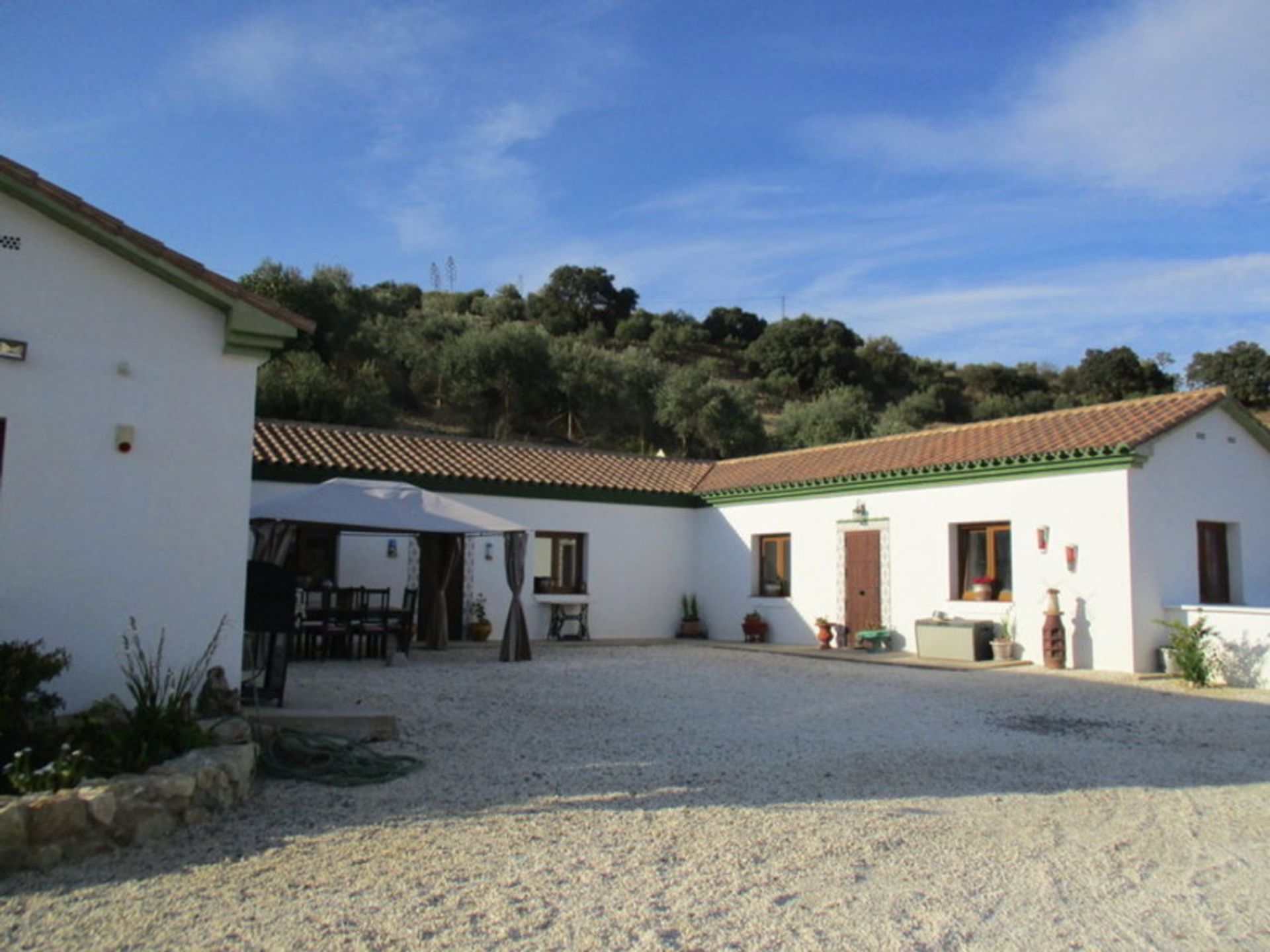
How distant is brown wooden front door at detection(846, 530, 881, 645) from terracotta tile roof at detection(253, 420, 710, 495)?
427cm

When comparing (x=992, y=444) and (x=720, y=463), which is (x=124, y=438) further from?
(x=720, y=463)

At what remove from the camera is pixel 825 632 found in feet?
55.7

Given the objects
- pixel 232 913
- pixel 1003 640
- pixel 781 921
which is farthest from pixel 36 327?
pixel 1003 640

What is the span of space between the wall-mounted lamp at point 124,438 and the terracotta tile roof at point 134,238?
1.18 m

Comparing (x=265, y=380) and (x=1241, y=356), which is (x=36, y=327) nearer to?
(x=265, y=380)

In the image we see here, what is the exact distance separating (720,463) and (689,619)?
3.99 meters

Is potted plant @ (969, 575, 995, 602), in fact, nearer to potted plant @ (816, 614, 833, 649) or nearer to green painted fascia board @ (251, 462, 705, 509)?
potted plant @ (816, 614, 833, 649)

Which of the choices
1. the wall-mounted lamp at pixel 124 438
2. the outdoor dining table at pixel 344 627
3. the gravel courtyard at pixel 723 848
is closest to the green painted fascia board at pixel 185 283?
the wall-mounted lamp at pixel 124 438

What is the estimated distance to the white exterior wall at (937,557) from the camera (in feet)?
43.9

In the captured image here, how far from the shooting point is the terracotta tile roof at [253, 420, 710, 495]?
16016 millimetres

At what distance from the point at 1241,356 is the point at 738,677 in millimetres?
42188

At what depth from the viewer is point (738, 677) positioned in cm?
1260

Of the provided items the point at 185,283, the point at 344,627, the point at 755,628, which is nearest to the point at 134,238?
the point at 185,283

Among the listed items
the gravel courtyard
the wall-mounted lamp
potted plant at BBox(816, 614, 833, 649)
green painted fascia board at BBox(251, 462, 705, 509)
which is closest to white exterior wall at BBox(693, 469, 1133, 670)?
potted plant at BBox(816, 614, 833, 649)
